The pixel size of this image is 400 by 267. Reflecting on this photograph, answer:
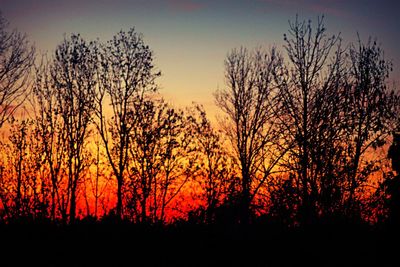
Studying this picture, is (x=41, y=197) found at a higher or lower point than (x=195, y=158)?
lower

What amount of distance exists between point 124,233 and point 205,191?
1868cm

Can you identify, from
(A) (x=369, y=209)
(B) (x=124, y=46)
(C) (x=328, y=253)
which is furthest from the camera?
(B) (x=124, y=46)

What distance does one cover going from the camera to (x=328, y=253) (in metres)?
13.4

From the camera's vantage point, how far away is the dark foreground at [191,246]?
1297 cm

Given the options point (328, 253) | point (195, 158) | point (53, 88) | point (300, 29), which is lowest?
point (328, 253)

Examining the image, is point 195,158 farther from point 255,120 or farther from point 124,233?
point 124,233

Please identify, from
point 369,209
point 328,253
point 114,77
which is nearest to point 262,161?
point 369,209

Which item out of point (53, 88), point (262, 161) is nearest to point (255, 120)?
point (262, 161)

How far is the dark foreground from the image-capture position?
42.5 feet

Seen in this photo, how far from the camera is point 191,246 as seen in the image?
45.4 feet

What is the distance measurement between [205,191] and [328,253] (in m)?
19.9

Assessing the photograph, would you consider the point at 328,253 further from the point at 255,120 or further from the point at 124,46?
the point at 124,46

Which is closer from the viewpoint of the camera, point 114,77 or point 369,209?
point 369,209

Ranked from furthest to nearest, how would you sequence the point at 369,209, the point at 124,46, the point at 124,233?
the point at 124,46, the point at 369,209, the point at 124,233
